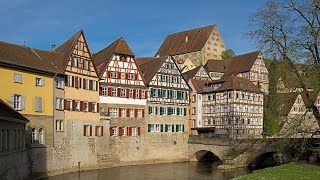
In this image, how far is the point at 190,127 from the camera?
51156mm

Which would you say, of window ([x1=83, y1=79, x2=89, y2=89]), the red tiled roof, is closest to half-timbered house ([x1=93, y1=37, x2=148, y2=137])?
window ([x1=83, y1=79, x2=89, y2=89])

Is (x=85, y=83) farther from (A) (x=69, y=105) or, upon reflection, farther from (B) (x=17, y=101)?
(B) (x=17, y=101)

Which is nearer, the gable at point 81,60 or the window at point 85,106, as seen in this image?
the gable at point 81,60

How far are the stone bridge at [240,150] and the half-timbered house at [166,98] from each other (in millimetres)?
4021

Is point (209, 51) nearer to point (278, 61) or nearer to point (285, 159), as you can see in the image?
point (285, 159)

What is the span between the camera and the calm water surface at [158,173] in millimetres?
33625

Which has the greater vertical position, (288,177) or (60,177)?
(288,177)

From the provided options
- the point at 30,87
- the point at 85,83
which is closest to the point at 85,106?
the point at 85,83

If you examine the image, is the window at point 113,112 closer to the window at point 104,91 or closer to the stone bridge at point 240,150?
the window at point 104,91

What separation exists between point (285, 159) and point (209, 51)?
4168 centimetres

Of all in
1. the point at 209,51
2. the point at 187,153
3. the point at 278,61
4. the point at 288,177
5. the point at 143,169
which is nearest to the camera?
the point at 288,177

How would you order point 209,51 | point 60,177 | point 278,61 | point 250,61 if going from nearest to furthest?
point 278,61
point 60,177
point 250,61
point 209,51

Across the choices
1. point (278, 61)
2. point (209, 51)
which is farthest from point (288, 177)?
point (209, 51)

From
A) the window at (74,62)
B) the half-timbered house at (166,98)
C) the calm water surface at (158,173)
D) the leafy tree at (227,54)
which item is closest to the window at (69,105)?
the window at (74,62)
